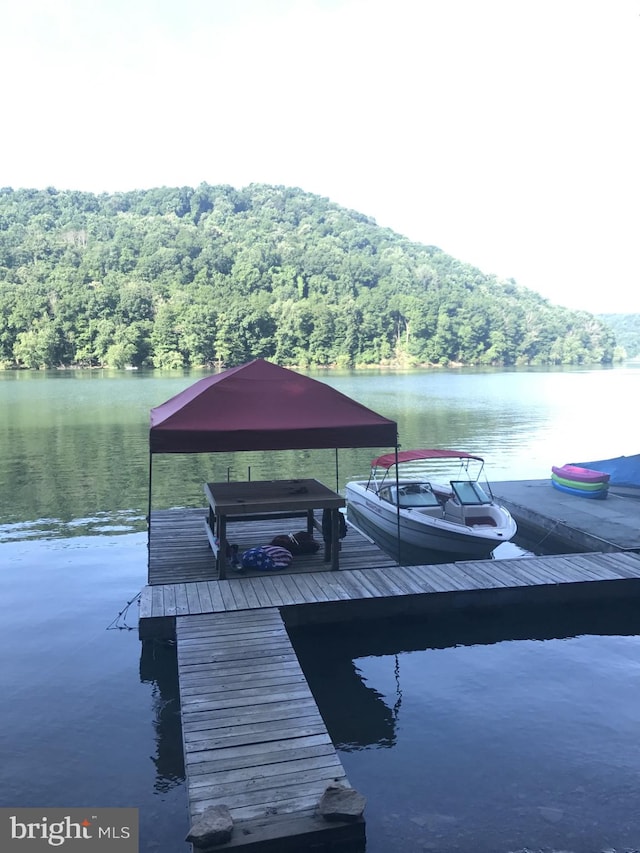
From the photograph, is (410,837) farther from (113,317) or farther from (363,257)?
(363,257)

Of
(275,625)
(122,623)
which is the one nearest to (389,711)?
(275,625)

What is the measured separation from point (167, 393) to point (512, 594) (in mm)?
49872

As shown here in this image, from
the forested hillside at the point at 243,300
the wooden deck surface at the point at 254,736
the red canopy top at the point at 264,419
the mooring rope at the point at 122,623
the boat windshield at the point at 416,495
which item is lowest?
the mooring rope at the point at 122,623

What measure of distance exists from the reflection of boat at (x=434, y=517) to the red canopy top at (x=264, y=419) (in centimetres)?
153

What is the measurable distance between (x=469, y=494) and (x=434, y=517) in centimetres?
92

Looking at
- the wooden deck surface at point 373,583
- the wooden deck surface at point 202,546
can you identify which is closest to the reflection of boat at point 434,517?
the wooden deck surface at point 202,546

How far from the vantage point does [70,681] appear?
28.7ft

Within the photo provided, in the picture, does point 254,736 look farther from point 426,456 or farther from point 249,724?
point 426,456

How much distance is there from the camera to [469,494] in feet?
46.7

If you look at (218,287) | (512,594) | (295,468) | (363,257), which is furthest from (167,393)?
(363,257)

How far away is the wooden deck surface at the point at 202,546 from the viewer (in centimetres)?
1135

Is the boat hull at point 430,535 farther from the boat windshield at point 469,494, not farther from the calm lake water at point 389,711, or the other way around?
the calm lake water at point 389,711

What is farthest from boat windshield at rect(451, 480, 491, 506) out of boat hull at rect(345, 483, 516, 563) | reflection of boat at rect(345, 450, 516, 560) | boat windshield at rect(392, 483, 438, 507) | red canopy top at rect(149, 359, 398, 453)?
red canopy top at rect(149, 359, 398, 453)

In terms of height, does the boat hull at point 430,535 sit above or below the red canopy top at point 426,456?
below
